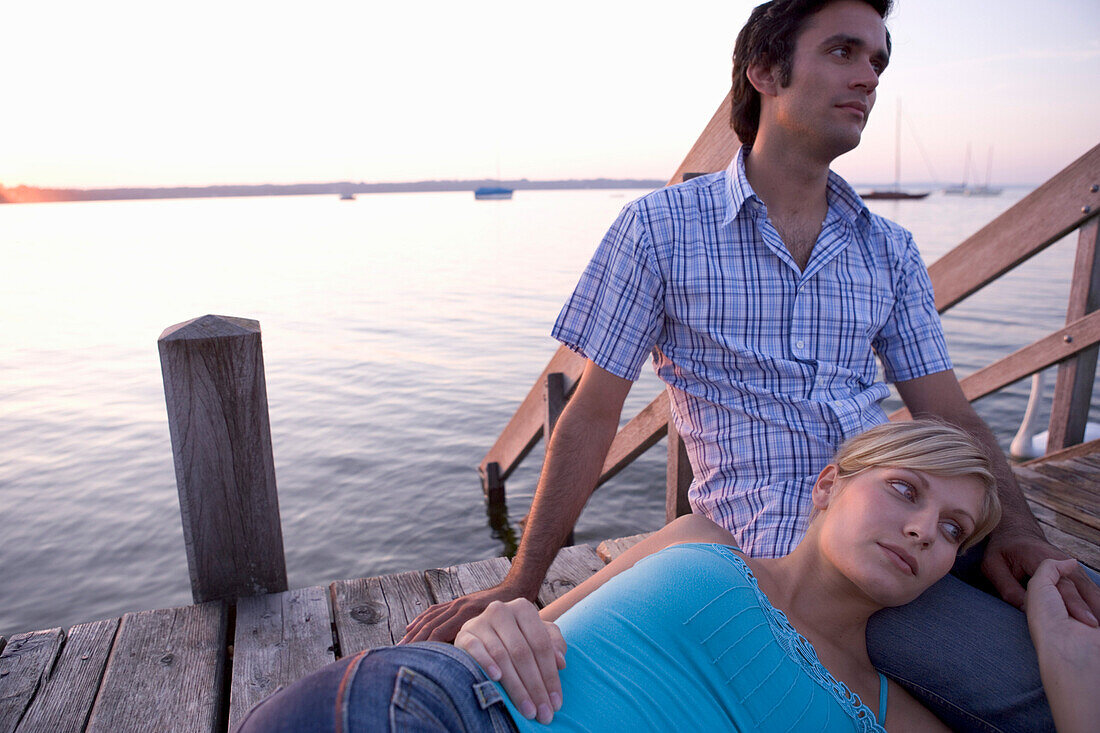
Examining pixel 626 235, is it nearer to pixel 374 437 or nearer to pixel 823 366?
pixel 823 366

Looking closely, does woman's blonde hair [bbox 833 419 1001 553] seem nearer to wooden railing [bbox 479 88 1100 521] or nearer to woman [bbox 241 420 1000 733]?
woman [bbox 241 420 1000 733]

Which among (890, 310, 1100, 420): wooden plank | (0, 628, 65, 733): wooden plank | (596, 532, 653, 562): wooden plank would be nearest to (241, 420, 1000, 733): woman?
(596, 532, 653, 562): wooden plank

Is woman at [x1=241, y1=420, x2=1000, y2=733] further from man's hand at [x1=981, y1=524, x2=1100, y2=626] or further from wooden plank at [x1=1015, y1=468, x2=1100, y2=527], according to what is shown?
wooden plank at [x1=1015, y1=468, x2=1100, y2=527]

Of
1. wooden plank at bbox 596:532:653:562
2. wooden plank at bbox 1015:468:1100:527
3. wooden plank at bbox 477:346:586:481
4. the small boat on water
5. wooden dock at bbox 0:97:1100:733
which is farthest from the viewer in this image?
the small boat on water

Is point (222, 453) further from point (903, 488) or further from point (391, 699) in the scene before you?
point (903, 488)

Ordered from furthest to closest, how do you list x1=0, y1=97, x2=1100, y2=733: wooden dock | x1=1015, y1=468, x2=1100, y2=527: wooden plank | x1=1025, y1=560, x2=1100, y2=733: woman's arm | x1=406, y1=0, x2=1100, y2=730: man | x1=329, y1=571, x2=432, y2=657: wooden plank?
1. x1=1015, y1=468, x2=1100, y2=527: wooden plank
2. x1=329, y1=571, x2=432, y2=657: wooden plank
3. x1=406, y1=0, x2=1100, y2=730: man
4. x1=0, y1=97, x2=1100, y2=733: wooden dock
5. x1=1025, y1=560, x2=1100, y2=733: woman's arm

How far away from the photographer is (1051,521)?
282 cm

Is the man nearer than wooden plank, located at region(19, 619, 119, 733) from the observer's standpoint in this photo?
No

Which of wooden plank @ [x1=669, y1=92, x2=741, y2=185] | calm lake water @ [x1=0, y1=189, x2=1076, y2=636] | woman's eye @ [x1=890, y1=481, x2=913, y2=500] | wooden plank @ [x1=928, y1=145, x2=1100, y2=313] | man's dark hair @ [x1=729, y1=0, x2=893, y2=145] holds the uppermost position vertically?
man's dark hair @ [x1=729, y1=0, x2=893, y2=145]

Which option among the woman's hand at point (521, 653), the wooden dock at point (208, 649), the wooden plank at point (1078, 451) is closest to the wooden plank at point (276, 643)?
the wooden dock at point (208, 649)

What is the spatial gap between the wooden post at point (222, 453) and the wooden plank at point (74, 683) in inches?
11.4

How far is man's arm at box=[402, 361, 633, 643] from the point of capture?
6.03 ft

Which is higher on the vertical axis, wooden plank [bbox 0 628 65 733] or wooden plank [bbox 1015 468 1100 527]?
wooden plank [bbox 0 628 65 733]

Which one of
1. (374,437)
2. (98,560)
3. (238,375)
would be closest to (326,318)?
(374,437)
